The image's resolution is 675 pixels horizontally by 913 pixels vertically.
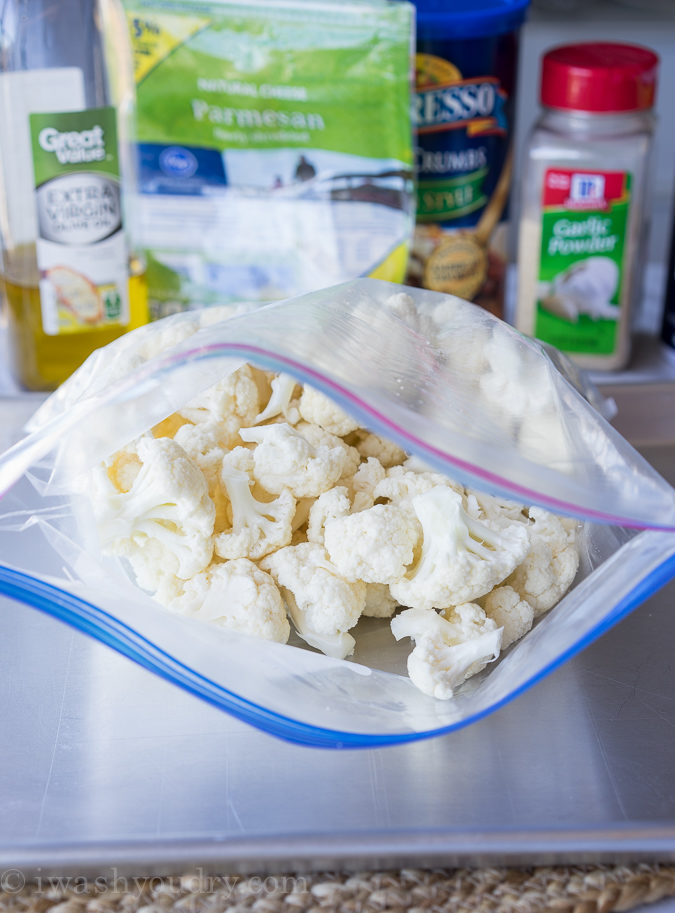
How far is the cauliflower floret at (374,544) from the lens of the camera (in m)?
0.60

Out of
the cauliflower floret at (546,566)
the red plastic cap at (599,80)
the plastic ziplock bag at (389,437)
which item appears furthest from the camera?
the red plastic cap at (599,80)

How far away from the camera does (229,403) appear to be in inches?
A: 27.2

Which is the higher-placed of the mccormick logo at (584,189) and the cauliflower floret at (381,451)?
the mccormick logo at (584,189)

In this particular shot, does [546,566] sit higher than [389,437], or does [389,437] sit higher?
[389,437]

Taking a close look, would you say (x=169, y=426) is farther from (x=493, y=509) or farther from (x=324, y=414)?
(x=493, y=509)

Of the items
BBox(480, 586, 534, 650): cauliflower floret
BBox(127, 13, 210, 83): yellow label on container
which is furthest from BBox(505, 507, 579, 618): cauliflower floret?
BBox(127, 13, 210, 83): yellow label on container

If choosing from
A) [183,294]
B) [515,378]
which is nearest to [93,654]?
[515,378]

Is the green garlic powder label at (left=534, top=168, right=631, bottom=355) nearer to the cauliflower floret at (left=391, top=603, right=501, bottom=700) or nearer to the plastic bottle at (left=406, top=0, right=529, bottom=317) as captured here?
the plastic bottle at (left=406, top=0, right=529, bottom=317)

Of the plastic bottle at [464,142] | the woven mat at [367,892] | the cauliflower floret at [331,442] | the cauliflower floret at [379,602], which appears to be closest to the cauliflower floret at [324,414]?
the cauliflower floret at [331,442]

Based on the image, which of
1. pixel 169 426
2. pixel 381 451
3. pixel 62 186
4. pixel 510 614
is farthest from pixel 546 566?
pixel 62 186

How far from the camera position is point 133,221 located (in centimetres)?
104

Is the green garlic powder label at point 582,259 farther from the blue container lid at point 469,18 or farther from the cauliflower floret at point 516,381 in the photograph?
the cauliflower floret at point 516,381

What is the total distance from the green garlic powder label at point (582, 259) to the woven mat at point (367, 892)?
57 centimetres

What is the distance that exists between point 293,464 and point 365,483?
2.2 inches
